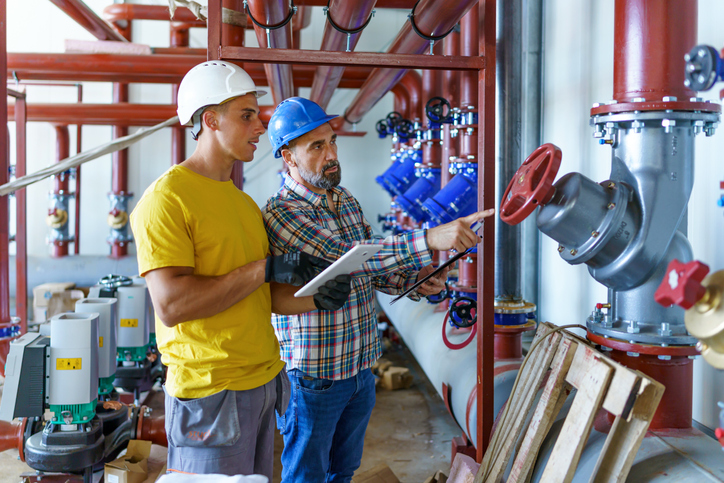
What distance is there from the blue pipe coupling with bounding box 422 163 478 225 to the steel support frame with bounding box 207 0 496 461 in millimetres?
904

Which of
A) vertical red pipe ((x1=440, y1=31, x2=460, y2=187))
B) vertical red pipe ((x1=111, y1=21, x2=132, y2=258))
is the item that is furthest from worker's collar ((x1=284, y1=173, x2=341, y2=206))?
vertical red pipe ((x1=111, y1=21, x2=132, y2=258))

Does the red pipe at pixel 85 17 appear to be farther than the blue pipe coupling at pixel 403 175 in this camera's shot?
No

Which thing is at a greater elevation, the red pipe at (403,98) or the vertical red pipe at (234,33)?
the red pipe at (403,98)

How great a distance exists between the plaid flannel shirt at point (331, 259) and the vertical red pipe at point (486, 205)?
32cm

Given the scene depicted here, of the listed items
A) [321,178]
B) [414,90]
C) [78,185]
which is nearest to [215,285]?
[321,178]

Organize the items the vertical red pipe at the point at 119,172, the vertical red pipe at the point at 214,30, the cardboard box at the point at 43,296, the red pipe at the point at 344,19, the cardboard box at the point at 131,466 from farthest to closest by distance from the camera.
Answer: the vertical red pipe at the point at 119,172, the cardboard box at the point at 43,296, the cardboard box at the point at 131,466, the red pipe at the point at 344,19, the vertical red pipe at the point at 214,30

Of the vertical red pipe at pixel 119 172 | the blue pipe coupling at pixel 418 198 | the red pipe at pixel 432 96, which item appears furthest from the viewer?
the vertical red pipe at pixel 119 172

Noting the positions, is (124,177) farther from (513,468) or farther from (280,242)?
(513,468)

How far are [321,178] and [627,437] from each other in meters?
1.04

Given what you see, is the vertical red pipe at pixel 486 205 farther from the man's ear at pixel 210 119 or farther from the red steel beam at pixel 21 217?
the red steel beam at pixel 21 217

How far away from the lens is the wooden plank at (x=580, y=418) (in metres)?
1.24

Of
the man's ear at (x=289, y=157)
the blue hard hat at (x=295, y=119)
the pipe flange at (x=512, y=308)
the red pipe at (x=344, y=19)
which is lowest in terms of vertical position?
the pipe flange at (x=512, y=308)

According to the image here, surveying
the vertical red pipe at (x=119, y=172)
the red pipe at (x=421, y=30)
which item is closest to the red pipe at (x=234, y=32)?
the red pipe at (x=421, y=30)

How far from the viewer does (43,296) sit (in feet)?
19.8
